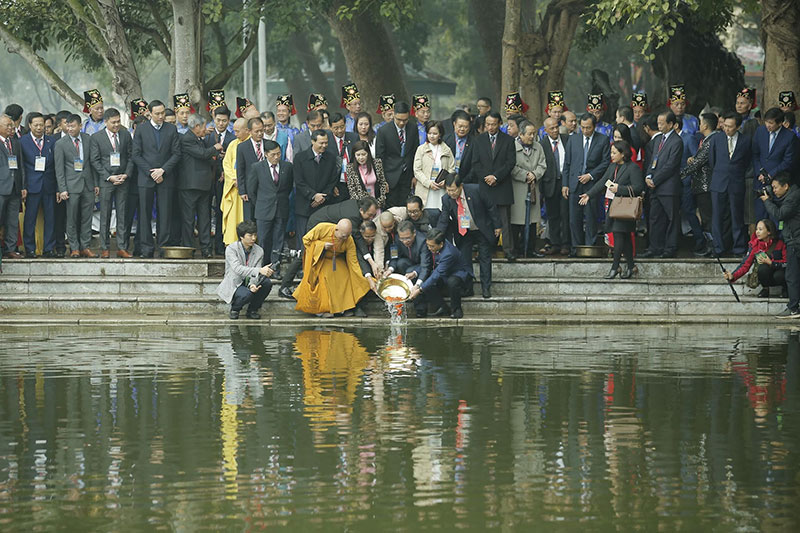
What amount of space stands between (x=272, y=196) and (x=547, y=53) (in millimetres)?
8124

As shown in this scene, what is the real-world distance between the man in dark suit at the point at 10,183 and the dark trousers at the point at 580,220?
7.45 meters

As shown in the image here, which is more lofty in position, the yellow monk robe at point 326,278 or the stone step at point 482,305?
the yellow monk robe at point 326,278

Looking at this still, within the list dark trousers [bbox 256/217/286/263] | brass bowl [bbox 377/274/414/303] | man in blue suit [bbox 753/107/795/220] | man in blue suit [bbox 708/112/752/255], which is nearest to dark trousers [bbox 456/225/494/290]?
brass bowl [bbox 377/274/414/303]

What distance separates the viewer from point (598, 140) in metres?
19.0

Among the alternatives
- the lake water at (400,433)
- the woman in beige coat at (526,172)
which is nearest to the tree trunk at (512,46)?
the woman in beige coat at (526,172)

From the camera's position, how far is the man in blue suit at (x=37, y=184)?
19.0 metres

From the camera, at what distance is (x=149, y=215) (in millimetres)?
19125

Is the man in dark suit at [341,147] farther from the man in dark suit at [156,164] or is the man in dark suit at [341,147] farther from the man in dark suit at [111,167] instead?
the man in dark suit at [111,167]

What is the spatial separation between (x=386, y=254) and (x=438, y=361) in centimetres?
427

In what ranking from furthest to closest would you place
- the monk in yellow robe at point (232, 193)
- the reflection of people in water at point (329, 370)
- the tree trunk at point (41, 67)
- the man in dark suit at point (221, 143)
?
1. the tree trunk at point (41, 67)
2. the man in dark suit at point (221, 143)
3. the monk in yellow robe at point (232, 193)
4. the reflection of people in water at point (329, 370)

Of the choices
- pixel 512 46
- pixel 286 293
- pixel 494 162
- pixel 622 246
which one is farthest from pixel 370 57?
pixel 286 293

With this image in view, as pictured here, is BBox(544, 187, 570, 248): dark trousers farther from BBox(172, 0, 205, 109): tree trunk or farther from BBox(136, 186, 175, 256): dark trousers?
BBox(172, 0, 205, 109): tree trunk

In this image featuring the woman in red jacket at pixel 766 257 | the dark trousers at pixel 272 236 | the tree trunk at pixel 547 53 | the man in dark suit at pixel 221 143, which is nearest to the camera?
the woman in red jacket at pixel 766 257

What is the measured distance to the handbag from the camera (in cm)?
1789
